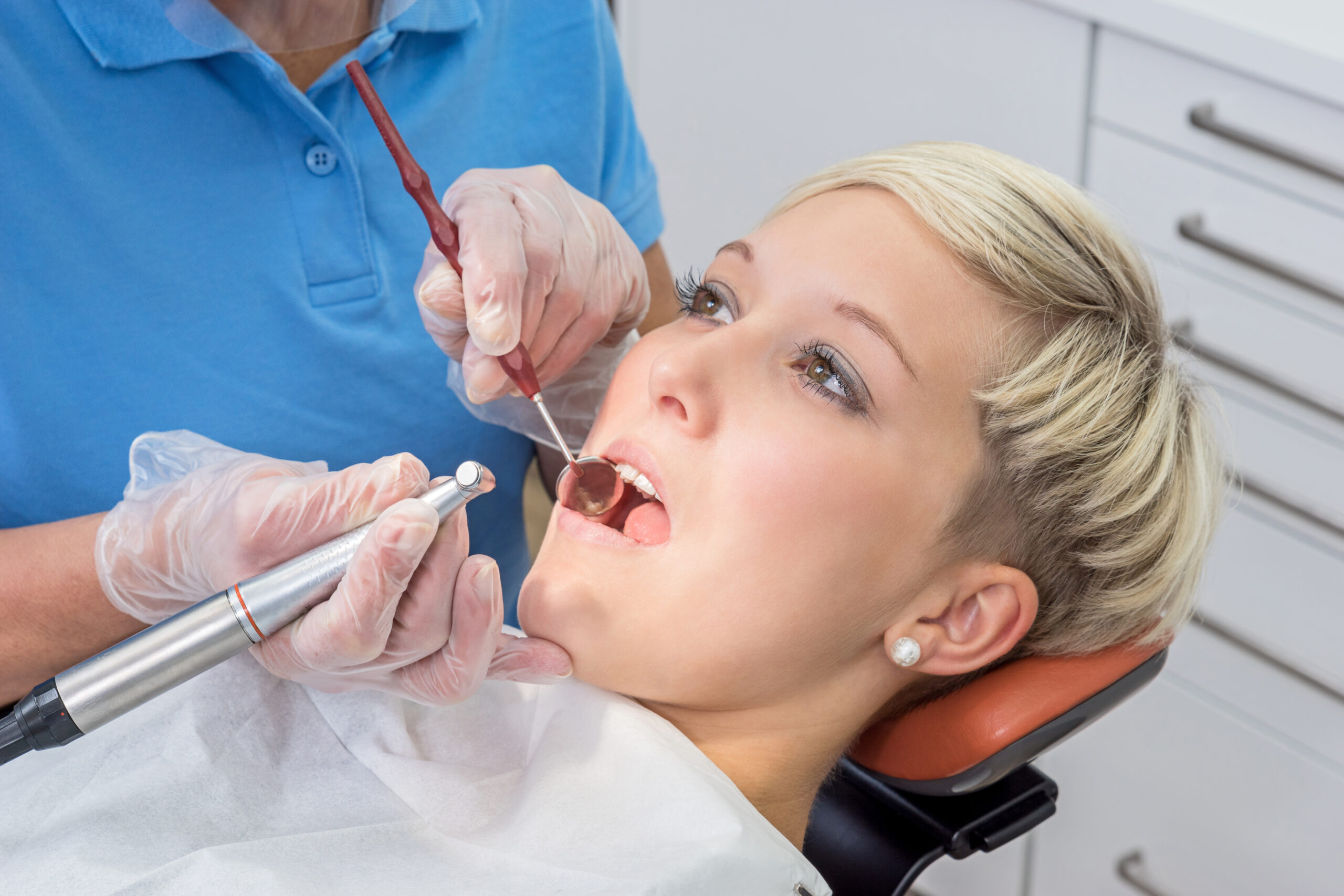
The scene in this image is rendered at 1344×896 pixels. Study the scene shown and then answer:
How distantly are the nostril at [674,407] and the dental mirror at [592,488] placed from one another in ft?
0.23

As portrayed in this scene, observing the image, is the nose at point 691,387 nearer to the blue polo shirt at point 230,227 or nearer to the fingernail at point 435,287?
the fingernail at point 435,287

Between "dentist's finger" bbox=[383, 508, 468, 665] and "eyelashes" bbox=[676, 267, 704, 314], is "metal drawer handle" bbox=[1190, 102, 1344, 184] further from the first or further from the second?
"dentist's finger" bbox=[383, 508, 468, 665]

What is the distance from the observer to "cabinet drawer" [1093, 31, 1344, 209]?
1.49 meters

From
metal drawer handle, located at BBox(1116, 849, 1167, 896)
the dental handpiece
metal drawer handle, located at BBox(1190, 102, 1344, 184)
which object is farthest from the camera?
metal drawer handle, located at BBox(1116, 849, 1167, 896)

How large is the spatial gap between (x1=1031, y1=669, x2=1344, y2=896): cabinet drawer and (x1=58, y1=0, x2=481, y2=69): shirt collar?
4.82 feet

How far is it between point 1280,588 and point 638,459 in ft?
3.38

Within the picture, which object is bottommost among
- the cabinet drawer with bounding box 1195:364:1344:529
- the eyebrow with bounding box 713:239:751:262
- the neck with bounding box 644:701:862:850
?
the neck with bounding box 644:701:862:850

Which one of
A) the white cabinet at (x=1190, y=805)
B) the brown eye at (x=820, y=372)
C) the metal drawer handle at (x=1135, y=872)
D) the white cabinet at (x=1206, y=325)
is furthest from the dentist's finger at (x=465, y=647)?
the metal drawer handle at (x=1135, y=872)

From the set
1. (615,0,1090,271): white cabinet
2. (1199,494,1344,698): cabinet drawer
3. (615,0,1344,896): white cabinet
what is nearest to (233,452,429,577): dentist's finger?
(615,0,1344,896): white cabinet

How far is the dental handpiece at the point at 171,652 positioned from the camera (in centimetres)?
82

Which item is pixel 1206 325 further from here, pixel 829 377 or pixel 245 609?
pixel 245 609

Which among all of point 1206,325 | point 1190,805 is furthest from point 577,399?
Result: point 1190,805

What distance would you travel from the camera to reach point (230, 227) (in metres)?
Result: 1.13

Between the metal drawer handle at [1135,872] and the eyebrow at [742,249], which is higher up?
the eyebrow at [742,249]
